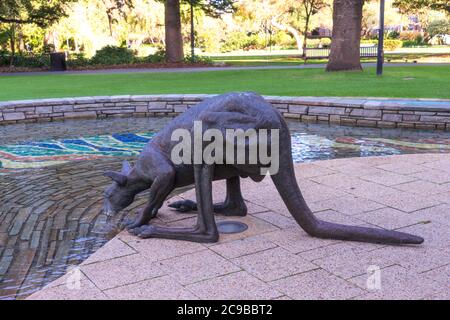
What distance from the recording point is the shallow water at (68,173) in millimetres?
5062

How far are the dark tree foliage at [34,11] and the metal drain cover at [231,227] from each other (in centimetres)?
2737

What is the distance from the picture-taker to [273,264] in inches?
176

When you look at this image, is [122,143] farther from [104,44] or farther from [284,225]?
[104,44]

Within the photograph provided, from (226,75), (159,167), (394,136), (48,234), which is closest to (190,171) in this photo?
(159,167)

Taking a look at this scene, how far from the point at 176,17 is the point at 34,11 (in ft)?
26.8

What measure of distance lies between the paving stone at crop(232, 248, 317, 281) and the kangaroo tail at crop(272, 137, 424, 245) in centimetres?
38

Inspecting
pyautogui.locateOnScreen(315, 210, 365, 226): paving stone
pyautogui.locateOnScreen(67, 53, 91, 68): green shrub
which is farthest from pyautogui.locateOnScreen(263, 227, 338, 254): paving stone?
pyautogui.locateOnScreen(67, 53, 91, 68): green shrub

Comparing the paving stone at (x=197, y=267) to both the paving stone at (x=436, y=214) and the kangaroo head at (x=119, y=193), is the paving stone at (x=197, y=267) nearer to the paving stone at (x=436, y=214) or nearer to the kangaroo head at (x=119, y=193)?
the kangaroo head at (x=119, y=193)

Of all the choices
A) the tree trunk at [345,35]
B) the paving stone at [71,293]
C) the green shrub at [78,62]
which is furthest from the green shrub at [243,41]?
the paving stone at [71,293]

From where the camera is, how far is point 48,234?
222 inches

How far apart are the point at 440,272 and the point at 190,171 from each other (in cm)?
234

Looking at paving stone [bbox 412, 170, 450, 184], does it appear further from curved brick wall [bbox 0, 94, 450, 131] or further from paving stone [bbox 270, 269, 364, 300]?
curved brick wall [bbox 0, 94, 450, 131]

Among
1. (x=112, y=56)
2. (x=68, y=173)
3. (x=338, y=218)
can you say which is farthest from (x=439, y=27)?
(x=338, y=218)
